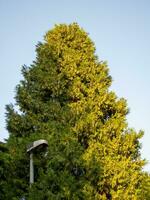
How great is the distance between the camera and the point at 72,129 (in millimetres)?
21641

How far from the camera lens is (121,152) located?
21.8m

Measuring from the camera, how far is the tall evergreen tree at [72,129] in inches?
790

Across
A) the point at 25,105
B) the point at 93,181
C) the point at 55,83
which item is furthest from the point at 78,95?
the point at 93,181

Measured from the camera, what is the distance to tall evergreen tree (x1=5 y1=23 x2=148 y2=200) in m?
20.1

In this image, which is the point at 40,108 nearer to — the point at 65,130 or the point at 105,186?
the point at 65,130

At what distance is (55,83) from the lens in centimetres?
2305

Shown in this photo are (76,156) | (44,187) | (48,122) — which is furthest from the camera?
(48,122)

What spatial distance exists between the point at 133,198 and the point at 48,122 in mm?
5766

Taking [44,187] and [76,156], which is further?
[76,156]

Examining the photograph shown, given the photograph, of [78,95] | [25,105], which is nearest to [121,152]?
[78,95]

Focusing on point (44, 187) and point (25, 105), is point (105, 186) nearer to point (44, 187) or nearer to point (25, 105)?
point (44, 187)

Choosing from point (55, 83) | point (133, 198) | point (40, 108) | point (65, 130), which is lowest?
point (133, 198)

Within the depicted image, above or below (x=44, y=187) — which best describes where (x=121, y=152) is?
above

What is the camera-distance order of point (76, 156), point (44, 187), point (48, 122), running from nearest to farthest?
point (44, 187) < point (76, 156) < point (48, 122)
